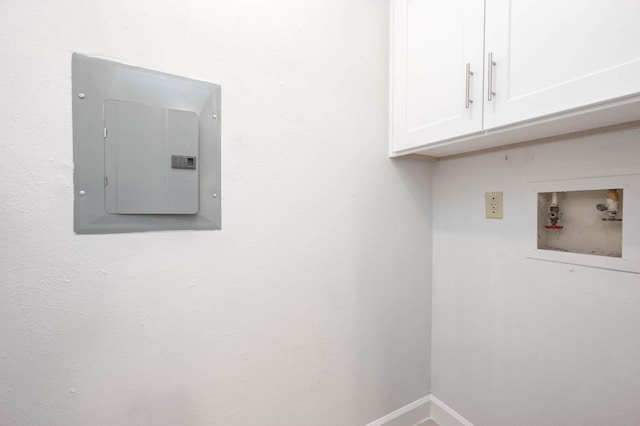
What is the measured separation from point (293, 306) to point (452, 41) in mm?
1243

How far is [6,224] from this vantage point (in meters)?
0.70

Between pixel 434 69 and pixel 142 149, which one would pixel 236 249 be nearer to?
pixel 142 149

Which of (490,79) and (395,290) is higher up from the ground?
(490,79)

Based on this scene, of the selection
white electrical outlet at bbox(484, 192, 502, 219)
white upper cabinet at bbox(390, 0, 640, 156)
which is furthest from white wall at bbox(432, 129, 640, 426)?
white upper cabinet at bbox(390, 0, 640, 156)

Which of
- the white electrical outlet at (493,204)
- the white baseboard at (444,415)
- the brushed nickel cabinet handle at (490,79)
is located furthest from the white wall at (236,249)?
the brushed nickel cabinet handle at (490,79)

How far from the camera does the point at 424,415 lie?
150cm

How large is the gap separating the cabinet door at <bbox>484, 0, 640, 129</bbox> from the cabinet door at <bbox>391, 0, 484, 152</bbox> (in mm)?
57

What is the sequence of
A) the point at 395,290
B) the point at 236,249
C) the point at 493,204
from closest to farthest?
the point at 236,249
the point at 493,204
the point at 395,290

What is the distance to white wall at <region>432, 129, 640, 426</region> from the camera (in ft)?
2.99

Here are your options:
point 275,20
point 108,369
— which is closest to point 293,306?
point 108,369

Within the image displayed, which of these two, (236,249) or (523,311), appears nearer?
(236,249)

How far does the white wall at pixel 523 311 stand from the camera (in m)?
0.91

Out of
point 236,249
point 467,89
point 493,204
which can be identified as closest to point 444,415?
point 493,204

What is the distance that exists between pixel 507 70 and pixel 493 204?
2.00 ft
